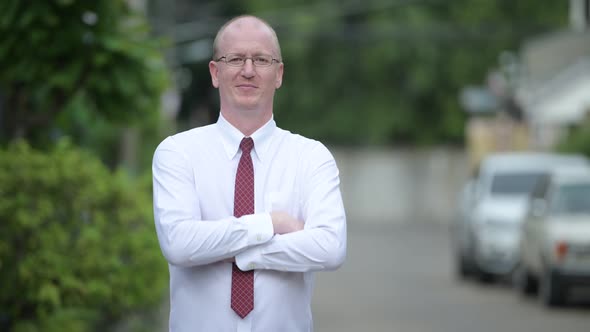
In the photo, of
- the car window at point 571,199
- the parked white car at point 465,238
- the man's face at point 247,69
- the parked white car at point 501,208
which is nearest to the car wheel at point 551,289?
the car window at point 571,199

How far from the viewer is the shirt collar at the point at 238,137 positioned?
4727mm

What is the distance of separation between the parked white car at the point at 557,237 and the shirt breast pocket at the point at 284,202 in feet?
41.1

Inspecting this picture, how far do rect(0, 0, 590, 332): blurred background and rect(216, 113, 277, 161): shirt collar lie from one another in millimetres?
4824

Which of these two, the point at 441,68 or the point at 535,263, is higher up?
the point at 441,68

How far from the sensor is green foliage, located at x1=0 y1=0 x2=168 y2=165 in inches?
376

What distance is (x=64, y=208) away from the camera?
9891 mm

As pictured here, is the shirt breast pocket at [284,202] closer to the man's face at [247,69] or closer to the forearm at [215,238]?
the forearm at [215,238]

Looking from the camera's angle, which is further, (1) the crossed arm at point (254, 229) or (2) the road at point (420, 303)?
(2) the road at point (420, 303)

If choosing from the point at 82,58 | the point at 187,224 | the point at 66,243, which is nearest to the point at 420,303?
the point at 66,243

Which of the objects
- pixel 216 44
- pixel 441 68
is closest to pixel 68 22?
pixel 216 44

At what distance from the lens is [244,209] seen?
4699 mm

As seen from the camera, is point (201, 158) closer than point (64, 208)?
Yes

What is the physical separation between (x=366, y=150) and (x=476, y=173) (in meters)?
33.5

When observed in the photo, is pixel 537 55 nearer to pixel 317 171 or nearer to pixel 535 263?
pixel 535 263
